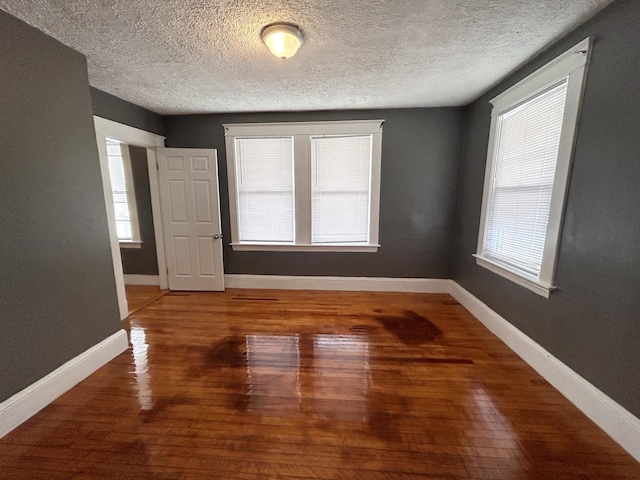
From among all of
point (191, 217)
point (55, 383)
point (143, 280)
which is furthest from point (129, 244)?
point (55, 383)

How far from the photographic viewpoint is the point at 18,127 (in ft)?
5.23

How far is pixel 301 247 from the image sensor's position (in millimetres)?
3807

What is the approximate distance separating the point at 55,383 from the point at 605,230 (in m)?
3.80

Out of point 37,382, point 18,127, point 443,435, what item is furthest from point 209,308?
point 443,435

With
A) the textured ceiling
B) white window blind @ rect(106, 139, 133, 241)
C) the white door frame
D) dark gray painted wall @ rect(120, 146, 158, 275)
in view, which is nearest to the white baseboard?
dark gray painted wall @ rect(120, 146, 158, 275)

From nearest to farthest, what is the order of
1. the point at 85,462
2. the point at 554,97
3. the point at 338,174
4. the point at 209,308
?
the point at 85,462
the point at 554,97
the point at 209,308
the point at 338,174

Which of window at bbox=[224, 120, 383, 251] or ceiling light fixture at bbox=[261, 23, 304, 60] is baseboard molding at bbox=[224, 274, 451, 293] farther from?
ceiling light fixture at bbox=[261, 23, 304, 60]

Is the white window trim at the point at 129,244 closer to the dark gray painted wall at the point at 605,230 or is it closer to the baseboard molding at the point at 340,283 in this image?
the baseboard molding at the point at 340,283

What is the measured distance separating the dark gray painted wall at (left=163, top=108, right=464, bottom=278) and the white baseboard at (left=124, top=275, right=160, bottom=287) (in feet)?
3.89

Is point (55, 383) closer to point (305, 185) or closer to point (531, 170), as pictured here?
point (305, 185)

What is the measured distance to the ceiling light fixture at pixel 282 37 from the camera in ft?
5.54

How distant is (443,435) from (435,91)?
125 inches

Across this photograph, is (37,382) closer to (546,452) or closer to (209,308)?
(209,308)

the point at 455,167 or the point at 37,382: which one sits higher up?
the point at 455,167
